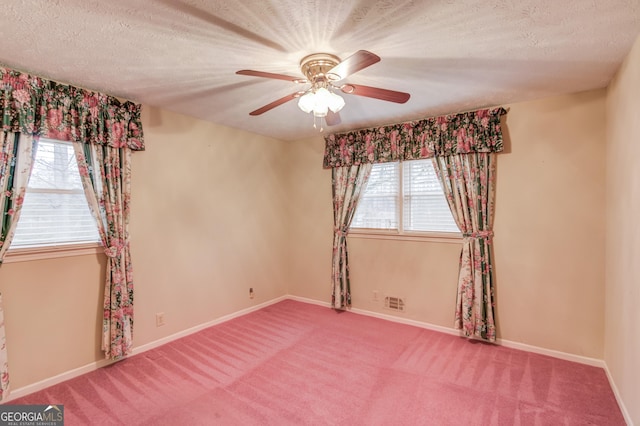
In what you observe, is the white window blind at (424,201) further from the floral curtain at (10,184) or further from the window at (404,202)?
the floral curtain at (10,184)

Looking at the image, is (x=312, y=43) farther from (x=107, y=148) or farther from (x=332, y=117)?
(x=107, y=148)

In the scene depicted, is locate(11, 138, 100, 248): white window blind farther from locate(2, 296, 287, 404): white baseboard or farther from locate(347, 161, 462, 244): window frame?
locate(347, 161, 462, 244): window frame

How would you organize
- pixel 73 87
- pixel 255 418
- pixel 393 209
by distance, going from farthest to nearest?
1. pixel 393 209
2. pixel 73 87
3. pixel 255 418

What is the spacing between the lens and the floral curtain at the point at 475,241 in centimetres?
309

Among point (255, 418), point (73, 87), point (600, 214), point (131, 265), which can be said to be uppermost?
point (73, 87)

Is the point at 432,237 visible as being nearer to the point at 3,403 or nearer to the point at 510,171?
the point at 510,171

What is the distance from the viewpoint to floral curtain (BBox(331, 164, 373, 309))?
4.00 meters

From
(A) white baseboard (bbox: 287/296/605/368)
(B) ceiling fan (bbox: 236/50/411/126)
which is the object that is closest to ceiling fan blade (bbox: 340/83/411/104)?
(B) ceiling fan (bbox: 236/50/411/126)

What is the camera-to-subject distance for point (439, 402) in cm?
221

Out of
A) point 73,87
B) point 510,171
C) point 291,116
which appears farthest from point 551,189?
point 73,87

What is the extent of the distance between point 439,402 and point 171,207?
2.99m

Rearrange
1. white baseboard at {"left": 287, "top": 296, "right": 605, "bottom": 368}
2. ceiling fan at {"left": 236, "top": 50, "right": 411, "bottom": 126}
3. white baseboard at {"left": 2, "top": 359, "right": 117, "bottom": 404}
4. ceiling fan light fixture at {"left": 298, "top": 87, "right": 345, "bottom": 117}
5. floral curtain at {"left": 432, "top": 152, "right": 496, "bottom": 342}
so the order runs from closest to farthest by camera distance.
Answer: ceiling fan at {"left": 236, "top": 50, "right": 411, "bottom": 126} < ceiling fan light fixture at {"left": 298, "top": 87, "right": 345, "bottom": 117} < white baseboard at {"left": 2, "top": 359, "right": 117, "bottom": 404} < white baseboard at {"left": 287, "top": 296, "right": 605, "bottom": 368} < floral curtain at {"left": 432, "top": 152, "right": 496, "bottom": 342}

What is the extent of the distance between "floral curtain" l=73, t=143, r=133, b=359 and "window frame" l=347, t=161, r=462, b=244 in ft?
8.37

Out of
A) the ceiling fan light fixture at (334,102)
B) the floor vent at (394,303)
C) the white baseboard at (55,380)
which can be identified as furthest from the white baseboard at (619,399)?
the white baseboard at (55,380)
